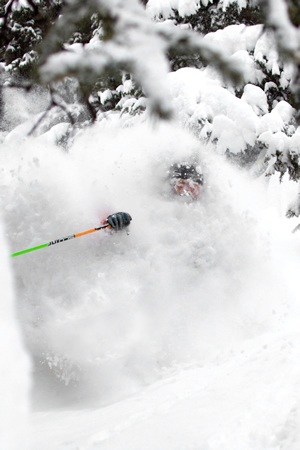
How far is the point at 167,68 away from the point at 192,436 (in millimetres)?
2842

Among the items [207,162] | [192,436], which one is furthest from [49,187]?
[192,436]

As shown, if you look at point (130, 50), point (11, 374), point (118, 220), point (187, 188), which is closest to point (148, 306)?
point (118, 220)

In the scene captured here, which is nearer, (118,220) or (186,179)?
(118,220)

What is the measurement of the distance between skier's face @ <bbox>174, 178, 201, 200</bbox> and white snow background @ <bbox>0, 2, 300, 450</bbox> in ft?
0.52

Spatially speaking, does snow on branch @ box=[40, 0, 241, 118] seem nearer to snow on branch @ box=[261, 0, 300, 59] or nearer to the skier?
snow on branch @ box=[261, 0, 300, 59]

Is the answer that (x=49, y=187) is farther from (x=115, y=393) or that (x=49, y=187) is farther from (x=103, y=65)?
(x=103, y=65)

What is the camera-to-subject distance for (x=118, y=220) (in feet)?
16.1

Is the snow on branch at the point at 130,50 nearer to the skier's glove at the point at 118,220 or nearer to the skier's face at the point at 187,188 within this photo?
the skier's glove at the point at 118,220

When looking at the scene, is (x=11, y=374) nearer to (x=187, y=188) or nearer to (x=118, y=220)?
(x=118, y=220)

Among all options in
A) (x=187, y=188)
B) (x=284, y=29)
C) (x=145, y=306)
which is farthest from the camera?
(x=187, y=188)

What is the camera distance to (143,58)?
3.43 ft

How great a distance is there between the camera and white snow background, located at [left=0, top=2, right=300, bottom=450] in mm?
3121

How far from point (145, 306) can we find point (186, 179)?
8.31 feet

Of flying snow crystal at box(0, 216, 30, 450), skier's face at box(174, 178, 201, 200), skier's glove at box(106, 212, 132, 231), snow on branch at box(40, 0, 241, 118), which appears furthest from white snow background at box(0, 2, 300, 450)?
snow on branch at box(40, 0, 241, 118)
